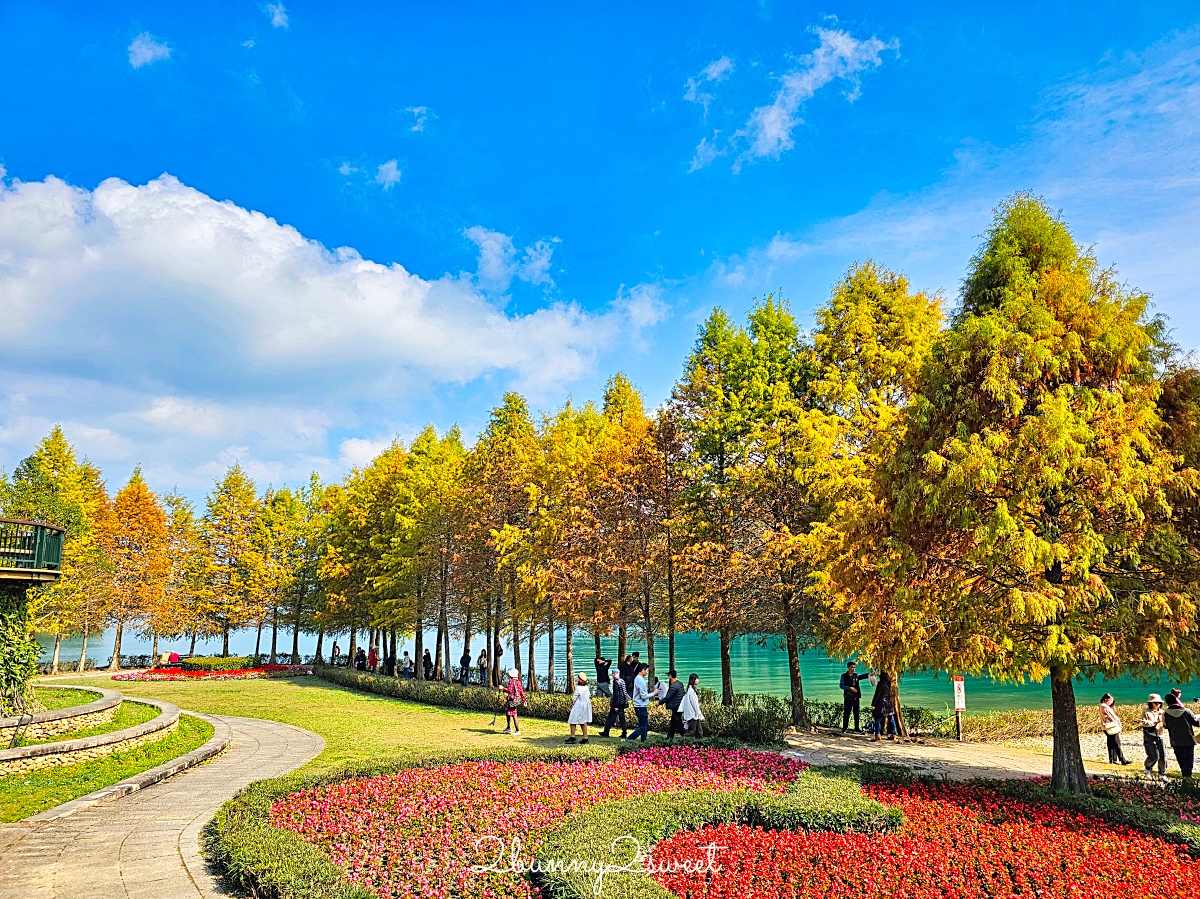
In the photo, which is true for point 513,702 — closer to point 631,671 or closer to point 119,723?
point 631,671

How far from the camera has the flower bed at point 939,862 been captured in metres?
7.18

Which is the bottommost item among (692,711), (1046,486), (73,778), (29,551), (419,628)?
(73,778)

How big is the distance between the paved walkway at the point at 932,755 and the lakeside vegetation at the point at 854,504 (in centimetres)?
175

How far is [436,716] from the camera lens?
21078 millimetres

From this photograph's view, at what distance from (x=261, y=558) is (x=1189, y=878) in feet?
152

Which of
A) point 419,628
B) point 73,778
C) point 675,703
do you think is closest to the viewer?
point 73,778

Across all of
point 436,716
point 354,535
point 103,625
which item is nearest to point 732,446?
point 436,716

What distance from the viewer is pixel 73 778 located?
1212 cm

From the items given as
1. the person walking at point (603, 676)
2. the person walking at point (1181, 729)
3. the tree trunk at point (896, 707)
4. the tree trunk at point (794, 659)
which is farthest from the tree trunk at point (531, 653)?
the person walking at point (1181, 729)

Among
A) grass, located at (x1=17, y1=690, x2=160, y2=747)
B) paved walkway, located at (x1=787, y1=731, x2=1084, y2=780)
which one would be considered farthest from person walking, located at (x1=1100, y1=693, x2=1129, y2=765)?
grass, located at (x1=17, y1=690, x2=160, y2=747)

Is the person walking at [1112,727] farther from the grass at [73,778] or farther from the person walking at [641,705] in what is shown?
the grass at [73,778]

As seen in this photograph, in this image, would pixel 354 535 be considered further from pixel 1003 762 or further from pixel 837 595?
pixel 1003 762

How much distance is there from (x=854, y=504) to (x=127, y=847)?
40.3 feet

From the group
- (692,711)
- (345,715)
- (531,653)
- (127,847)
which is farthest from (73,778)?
(531,653)
